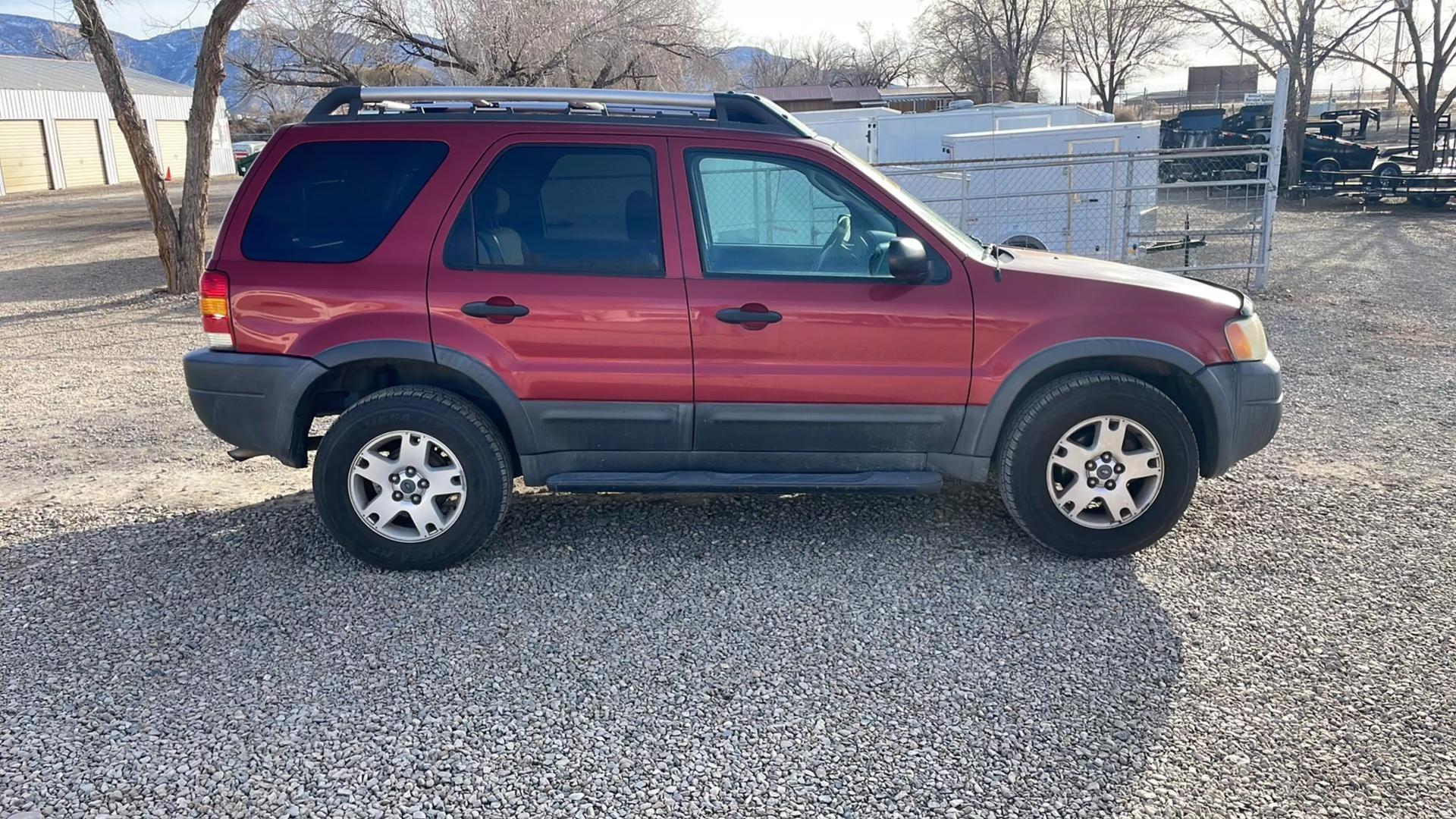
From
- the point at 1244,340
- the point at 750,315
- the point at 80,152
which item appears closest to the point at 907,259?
the point at 750,315

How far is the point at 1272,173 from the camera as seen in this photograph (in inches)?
436

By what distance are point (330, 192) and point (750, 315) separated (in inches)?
71.2

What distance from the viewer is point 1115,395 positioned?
440 centimetres

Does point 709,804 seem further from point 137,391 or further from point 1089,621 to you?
point 137,391

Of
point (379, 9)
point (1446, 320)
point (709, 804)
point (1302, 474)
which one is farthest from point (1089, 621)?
point (379, 9)

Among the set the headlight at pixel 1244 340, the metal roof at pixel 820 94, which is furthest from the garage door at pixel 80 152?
the headlight at pixel 1244 340

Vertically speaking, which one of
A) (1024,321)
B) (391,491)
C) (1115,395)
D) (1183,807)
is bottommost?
(1183,807)

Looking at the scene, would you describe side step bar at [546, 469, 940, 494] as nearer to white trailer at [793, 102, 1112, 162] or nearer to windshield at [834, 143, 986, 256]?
windshield at [834, 143, 986, 256]

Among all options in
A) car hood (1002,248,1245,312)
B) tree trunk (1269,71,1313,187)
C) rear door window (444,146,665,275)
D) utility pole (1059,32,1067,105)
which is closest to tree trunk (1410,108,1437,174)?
tree trunk (1269,71,1313,187)

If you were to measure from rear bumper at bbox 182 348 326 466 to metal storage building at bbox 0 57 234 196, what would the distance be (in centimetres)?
4128

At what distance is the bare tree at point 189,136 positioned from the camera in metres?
12.4

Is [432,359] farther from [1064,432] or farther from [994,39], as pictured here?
[994,39]

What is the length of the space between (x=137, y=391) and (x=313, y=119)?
470 cm

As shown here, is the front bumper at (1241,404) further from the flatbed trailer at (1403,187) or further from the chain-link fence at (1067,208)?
the flatbed trailer at (1403,187)
